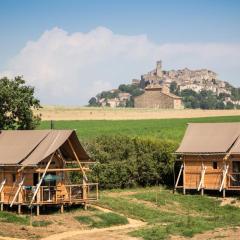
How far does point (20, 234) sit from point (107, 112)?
227ft

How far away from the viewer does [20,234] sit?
3394cm

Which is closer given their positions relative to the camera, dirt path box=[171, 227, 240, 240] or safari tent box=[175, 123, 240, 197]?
dirt path box=[171, 227, 240, 240]

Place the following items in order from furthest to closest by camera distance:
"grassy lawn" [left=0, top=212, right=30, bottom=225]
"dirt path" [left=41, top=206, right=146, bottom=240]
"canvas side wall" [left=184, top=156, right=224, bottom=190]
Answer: "canvas side wall" [left=184, top=156, right=224, bottom=190] → "grassy lawn" [left=0, top=212, right=30, bottom=225] → "dirt path" [left=41, top=206, right=146, bottom=240]

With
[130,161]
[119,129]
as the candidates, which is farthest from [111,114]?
[130,161]

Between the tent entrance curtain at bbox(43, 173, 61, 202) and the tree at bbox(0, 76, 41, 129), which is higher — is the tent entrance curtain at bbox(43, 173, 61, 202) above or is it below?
below

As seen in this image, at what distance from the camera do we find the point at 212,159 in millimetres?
48500

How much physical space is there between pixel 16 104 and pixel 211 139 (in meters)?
14.0

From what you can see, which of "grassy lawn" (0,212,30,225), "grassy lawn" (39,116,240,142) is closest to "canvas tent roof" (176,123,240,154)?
"grassy lawn" (39,116,240,142)

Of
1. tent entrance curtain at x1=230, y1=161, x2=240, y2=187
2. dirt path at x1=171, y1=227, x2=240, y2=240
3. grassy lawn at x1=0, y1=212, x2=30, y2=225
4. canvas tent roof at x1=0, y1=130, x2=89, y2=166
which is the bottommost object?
dirt path at x1=171, y1=227, x2=240, y2=240

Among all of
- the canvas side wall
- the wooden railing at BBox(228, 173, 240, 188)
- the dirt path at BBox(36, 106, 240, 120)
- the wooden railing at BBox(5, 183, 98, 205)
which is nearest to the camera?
the wooden railing at BBox(5, 183, 98, 205)

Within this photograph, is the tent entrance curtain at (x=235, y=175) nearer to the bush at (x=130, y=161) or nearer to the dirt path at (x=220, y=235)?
the bush at (x=130, y=161)

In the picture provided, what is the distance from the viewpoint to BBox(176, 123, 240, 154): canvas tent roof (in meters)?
48.2

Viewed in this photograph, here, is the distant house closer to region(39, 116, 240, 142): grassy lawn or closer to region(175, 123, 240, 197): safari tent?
region(39, 116, 240, 142): grassy lawn

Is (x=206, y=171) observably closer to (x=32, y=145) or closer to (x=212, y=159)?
(x=212, y=159)
